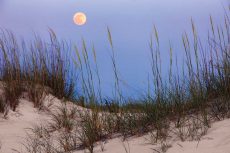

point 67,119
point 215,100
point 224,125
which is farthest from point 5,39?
point 224,125

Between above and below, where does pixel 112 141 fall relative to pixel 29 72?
below

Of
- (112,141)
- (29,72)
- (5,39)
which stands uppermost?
(5,39)

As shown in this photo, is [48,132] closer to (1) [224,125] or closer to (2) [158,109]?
(2) [158,109]

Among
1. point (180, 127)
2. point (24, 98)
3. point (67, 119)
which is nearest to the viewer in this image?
point (180, 127)

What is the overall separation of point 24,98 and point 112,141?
267 cm

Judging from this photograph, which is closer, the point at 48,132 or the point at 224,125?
the point at 224,125

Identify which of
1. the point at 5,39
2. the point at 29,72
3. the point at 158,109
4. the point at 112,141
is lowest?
the point at 112,141

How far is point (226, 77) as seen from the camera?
10.2 ft

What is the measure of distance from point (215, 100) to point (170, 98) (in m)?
0.37

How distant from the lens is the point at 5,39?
5371 mm

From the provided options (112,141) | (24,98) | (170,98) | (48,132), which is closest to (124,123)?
(112,141)

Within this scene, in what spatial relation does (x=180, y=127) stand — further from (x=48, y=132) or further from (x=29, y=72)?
(x=29, y=72)

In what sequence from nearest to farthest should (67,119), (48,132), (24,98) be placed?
(48,132)
(67,119)
(24,98)

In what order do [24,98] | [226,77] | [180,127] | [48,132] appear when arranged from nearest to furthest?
[180,127] < [226,77] < [48,132] < [24,98]
